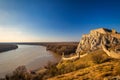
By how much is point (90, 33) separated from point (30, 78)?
6358 cm

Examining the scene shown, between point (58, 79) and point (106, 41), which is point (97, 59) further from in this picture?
point (106, 41)

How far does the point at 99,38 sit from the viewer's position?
7925 centimetres

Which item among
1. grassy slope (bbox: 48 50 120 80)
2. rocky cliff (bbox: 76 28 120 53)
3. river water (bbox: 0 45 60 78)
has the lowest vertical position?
river water (bbox: 0 45 60 78)

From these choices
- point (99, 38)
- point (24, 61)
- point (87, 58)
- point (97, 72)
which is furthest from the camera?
point (99, 38)

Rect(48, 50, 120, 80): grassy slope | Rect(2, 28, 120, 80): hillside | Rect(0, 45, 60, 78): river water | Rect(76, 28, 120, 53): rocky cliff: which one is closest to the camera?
Rect(48, 50, 120, 80): grassy slope

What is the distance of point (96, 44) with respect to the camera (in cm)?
7700

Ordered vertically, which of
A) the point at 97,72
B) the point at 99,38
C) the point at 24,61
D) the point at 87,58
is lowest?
the point at 24,61

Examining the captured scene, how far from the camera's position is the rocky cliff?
68.1 m

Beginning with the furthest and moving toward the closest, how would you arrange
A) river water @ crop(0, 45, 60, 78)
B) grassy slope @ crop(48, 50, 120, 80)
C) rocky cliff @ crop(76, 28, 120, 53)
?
rocky cliff @ crop(76, 28, 120, 53), river water @ crop(0, 45, 60, 78), grassy slope @ crop(48, 50, 120, 80)

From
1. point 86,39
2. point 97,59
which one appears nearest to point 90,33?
point 86,39

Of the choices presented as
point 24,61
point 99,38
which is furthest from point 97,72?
point 99,38

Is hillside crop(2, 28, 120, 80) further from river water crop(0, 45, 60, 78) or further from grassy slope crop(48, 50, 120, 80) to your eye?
river water crop(0, 45, 60, 78)

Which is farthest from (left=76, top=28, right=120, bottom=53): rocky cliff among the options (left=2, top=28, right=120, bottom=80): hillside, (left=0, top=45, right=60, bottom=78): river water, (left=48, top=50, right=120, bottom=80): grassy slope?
(left=48, top=50, right=120, bottom=80): grassy slope

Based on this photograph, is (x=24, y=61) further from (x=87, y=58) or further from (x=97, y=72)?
(x=97, y=72)
